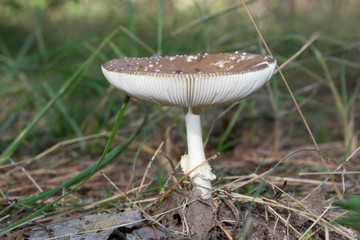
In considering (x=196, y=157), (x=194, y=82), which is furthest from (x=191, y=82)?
(x=196, y=157)

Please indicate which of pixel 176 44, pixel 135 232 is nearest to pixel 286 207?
pixel 135 232

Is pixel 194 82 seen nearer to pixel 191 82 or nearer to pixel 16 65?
pixel 191 82

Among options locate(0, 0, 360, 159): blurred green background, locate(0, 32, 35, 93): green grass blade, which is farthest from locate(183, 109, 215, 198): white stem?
locate(0, 32, 35, 93): green grass blade

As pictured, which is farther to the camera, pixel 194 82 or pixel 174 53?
pixel 174 53

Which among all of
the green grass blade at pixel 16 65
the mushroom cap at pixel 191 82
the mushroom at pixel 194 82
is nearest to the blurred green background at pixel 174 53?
the green grass blade at pixel 16 65

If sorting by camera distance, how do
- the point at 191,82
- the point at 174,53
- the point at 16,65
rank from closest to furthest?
the point at 191,82 < the point at 16,65 < the point at 174,53

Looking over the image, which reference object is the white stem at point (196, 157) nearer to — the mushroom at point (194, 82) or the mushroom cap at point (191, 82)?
the mushroom at point (194, 82)

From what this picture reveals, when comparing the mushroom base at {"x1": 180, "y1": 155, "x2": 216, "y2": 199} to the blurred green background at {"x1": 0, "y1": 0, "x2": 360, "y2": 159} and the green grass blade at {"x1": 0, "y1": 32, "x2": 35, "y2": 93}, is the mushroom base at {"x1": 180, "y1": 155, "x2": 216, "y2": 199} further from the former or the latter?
the green grass blade at {"x1": 0, "y1": 32, "x2": 35, "y2": 93}
